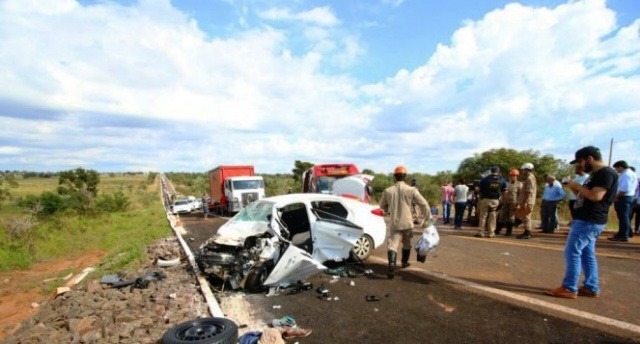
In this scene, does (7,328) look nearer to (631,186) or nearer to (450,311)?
(450,311)

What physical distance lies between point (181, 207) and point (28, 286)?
755 inches

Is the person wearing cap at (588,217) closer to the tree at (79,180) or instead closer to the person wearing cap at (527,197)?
the person wearing cap at (527,197)

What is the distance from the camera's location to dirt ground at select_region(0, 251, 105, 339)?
845 centimetres

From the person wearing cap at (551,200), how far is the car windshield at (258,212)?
7949 mm

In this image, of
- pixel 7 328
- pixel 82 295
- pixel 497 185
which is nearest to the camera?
pixel 82 295

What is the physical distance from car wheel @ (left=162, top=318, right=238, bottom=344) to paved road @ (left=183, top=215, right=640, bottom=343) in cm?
88

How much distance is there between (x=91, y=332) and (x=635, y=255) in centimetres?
966

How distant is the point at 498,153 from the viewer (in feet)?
125

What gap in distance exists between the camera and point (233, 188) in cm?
2462

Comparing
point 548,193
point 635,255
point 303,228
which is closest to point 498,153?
point 548,193

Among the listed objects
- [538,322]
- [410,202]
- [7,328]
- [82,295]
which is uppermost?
[410,202]

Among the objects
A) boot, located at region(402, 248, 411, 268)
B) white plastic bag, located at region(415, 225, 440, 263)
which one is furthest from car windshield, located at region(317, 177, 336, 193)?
white plastic bag, located at region(415, 225, 440, 263)

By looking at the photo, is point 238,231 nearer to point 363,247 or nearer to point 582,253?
point 363,247

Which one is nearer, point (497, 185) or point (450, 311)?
point (450, 311)
